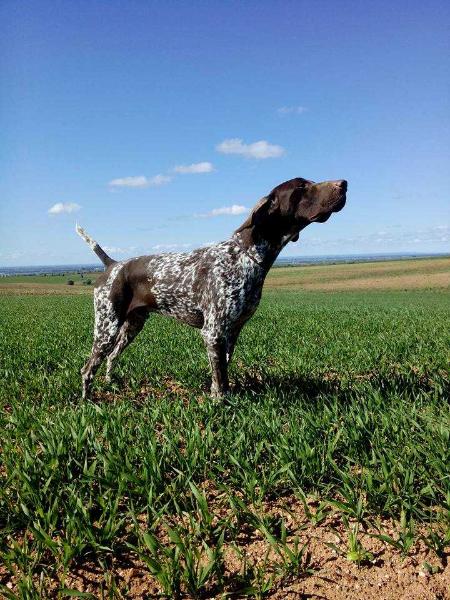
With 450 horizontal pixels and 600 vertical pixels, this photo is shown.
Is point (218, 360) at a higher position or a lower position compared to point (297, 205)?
lower

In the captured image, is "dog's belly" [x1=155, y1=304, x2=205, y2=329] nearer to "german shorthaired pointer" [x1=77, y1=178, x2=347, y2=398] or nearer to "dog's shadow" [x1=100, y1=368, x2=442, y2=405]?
"german shorthaired pointer" [x1=77, y1=178, x2=347, y2=398]

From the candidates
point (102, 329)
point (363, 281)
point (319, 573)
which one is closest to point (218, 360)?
point (102, 329)

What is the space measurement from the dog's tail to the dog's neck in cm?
205

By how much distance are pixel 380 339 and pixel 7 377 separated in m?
7.70

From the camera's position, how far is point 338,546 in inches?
98.5

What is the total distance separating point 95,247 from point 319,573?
15.5 feet

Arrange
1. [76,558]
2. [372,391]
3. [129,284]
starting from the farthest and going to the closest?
[129,284] < [372,391] < [76,558]

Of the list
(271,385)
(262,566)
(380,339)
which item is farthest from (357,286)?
(262,566)

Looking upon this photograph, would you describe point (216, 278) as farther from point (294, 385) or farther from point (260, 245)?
point (294, 385)

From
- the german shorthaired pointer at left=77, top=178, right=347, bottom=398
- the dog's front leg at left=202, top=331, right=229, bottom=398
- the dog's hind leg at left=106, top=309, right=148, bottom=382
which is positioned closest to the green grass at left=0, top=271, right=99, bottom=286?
the dog's hind leg at left=106, top=309, right=148, bottom=382

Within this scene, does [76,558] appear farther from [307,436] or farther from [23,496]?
[307,436]

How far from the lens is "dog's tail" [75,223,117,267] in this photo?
5766 mm

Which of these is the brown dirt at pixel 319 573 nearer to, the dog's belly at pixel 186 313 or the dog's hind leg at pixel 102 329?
the dog's belly at pixel 186 313

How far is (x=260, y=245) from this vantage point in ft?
15.4
